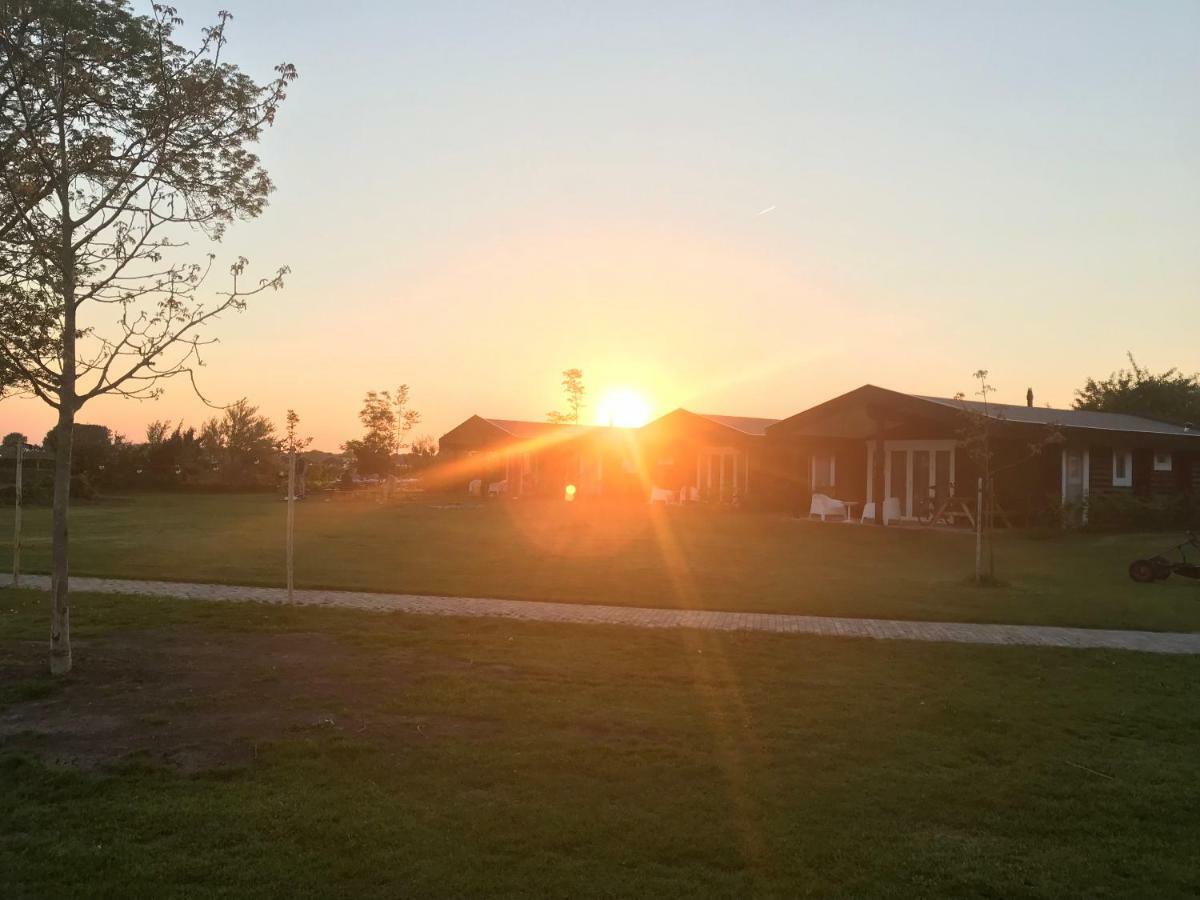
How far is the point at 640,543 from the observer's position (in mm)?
21734

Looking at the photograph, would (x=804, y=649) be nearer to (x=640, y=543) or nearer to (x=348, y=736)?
(x=348, y=736)

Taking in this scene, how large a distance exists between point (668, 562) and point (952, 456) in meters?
11.4

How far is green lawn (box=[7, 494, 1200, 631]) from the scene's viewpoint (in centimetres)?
1296

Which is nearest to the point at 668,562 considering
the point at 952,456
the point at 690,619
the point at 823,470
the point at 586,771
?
the point at 690,619

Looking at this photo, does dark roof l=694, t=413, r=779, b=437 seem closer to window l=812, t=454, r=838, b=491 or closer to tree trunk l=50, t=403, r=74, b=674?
window l=812, t=454, r=838, b=491

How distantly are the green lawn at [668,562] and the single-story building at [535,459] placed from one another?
40.9 feet

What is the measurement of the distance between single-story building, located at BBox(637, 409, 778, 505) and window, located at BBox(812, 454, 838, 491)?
76.8 inches

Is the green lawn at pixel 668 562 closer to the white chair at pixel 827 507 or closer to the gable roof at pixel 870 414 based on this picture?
the white chair at pixel 827 507

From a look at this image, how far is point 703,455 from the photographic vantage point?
3600 cm

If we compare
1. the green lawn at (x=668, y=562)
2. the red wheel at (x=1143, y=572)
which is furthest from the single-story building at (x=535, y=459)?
the red wheel at (x=1143, y=572)

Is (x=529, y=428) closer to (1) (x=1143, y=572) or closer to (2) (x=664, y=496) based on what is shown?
(2) (x=664, y=496)

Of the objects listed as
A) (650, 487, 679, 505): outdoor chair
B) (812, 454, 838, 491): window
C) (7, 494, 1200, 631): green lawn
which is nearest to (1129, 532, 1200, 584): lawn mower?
(7, 494, 1200, 631): green lawn

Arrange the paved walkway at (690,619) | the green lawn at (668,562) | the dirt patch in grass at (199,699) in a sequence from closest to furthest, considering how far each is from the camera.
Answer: the dirt patch in grass at (199,699) → the paved walkway at (690,619) → the green lawn at (668,562)

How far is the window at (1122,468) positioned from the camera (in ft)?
84.4
